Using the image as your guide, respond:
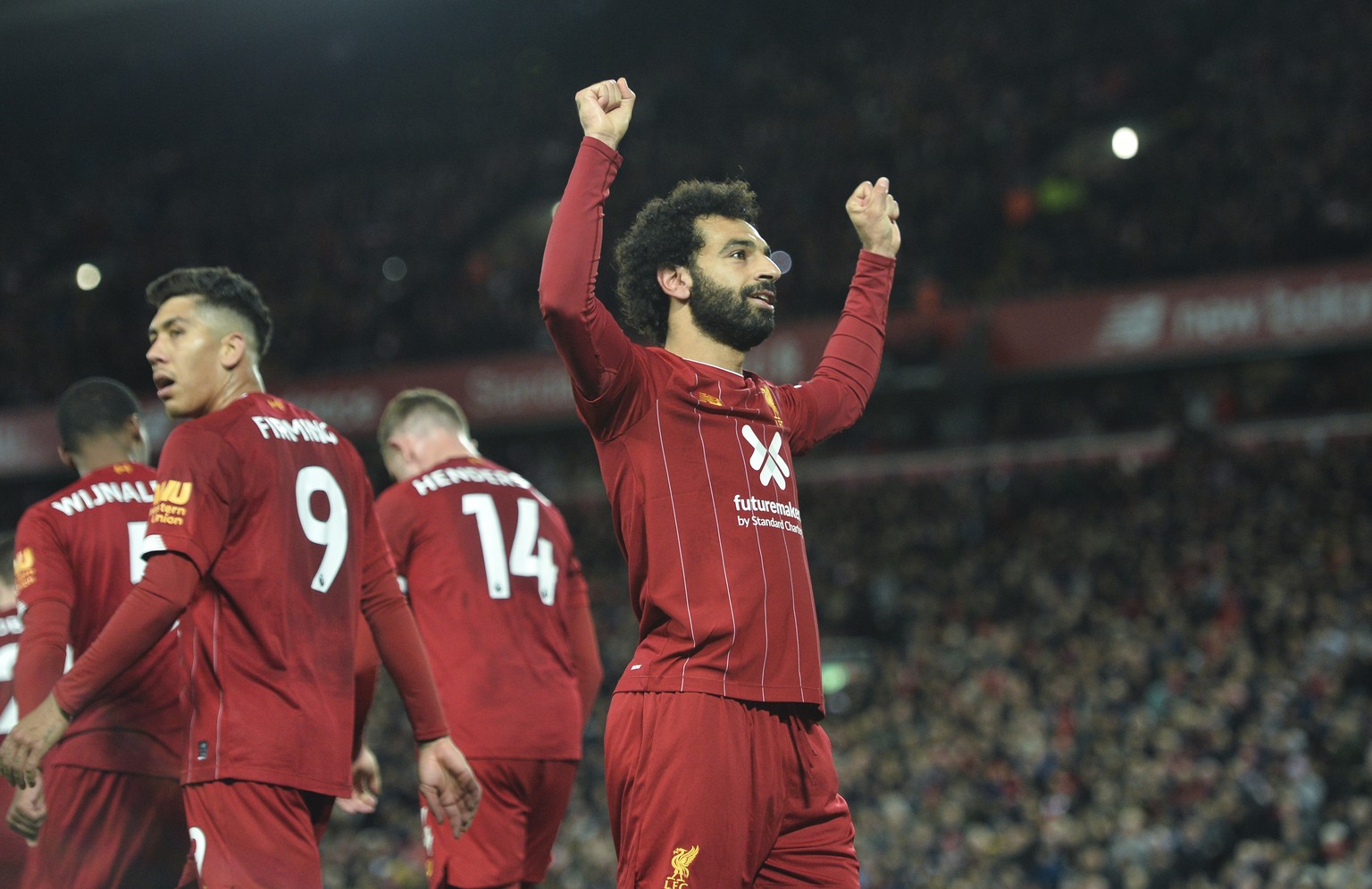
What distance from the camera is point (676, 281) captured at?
12.8ft

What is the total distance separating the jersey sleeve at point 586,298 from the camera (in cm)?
339

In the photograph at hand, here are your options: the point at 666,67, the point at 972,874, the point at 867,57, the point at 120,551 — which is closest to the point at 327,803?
the point at 120,551

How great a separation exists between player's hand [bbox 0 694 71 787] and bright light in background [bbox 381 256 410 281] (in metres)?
24.4

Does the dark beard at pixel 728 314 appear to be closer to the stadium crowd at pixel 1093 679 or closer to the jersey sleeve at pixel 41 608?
the jersey sleeve at pixel 41 608

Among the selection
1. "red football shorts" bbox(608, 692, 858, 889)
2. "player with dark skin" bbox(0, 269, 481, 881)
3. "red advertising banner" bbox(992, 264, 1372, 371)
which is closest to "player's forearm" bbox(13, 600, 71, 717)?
"player with dark skin" bbox(0, 269, 481, 881)

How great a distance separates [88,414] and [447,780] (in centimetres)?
200

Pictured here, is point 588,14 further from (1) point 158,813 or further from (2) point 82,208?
(1) point 158,813

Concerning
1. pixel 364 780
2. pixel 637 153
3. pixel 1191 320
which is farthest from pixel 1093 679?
pixel 637 153

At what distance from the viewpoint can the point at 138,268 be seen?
2836 cm

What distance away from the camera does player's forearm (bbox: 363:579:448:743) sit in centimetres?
416

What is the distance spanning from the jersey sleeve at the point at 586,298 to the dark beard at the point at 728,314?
12.1 inches

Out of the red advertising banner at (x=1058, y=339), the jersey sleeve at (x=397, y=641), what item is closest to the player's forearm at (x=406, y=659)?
the jersey sleeve at (x=397, y=641)

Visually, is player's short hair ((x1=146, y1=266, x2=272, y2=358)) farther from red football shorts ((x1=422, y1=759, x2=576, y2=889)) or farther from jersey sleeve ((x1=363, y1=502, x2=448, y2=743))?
red football shorts ((x1=422, y1=759, x2=576, y2=889))

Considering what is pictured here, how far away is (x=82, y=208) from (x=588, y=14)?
1162 centimetres
